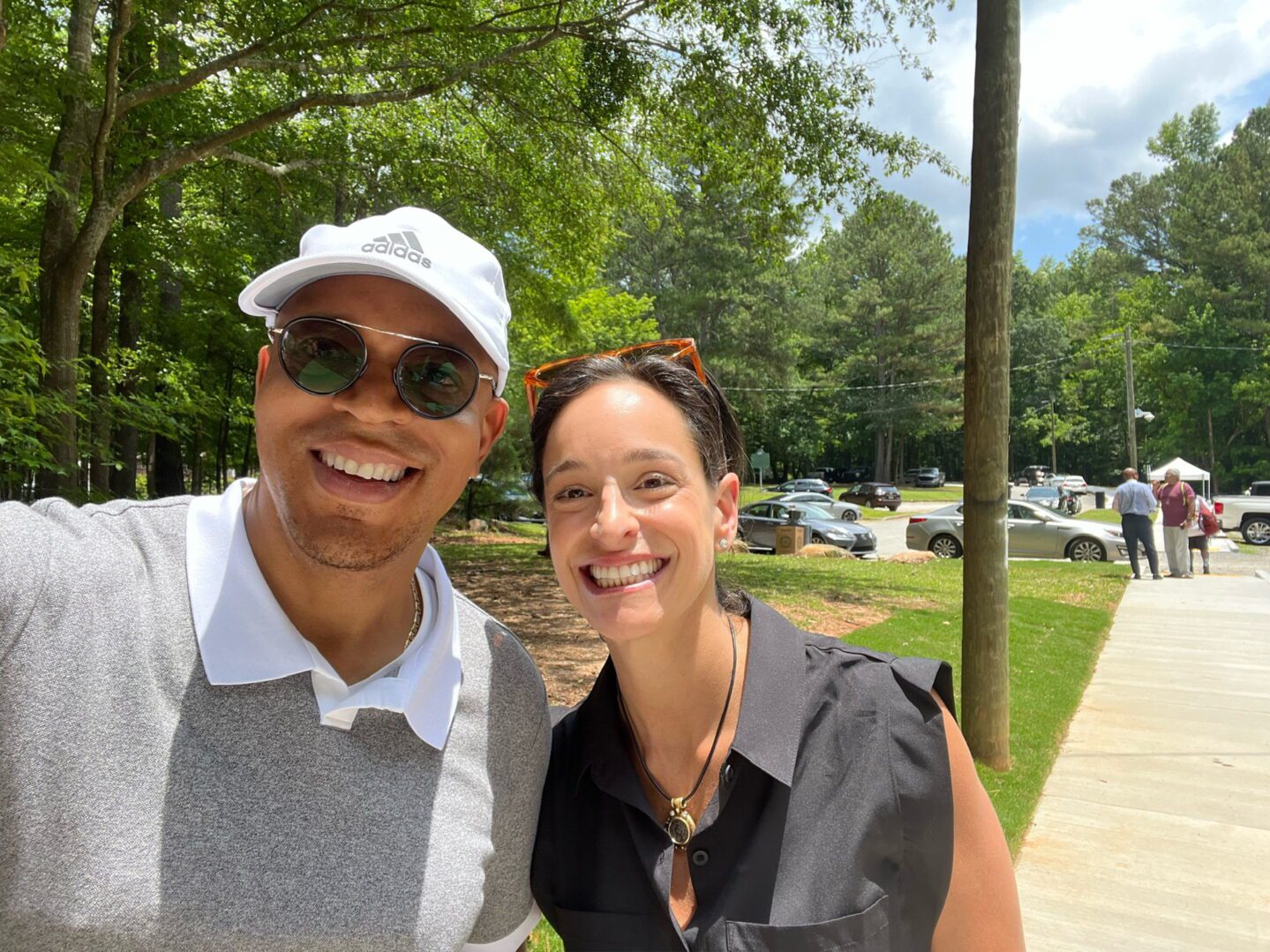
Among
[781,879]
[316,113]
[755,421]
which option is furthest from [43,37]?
[755,421]

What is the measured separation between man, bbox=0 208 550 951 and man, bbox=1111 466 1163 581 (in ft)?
52.1

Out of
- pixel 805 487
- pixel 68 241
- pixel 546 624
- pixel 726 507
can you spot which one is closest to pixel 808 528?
pixel 546 624

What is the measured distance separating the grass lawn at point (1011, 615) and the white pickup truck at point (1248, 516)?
33.5 feet

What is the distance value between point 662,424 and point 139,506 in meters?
1.13

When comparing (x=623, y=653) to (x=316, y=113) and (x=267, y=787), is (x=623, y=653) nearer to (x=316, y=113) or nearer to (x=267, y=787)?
(x=267, y=787)

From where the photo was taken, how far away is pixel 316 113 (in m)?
12.1

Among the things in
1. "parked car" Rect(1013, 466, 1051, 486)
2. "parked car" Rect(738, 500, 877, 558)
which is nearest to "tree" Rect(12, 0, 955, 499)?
"parked car" Rect(738, 500, 877, 558)

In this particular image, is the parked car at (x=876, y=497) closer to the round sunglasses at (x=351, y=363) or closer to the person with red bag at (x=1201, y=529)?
the person with red bag at (x=1201, y=529)

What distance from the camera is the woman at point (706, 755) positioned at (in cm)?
168

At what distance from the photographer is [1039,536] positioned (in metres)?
19.3

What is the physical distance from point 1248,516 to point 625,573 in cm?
2822

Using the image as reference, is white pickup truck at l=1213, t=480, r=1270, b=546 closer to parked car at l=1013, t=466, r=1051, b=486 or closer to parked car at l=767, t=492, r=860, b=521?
parked car at l=767, t=492, r=860, b=521

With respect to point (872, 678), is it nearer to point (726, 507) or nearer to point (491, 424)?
point (726, 507)

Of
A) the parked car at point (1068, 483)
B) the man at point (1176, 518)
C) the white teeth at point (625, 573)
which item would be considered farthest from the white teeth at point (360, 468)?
the parked car at point (1068, 483)
